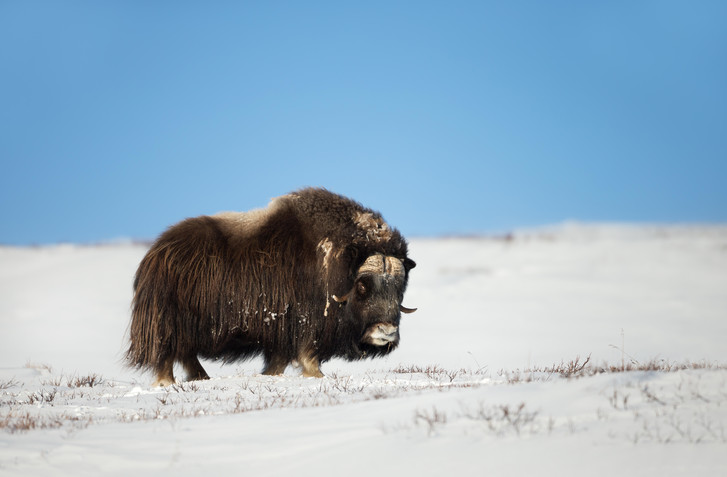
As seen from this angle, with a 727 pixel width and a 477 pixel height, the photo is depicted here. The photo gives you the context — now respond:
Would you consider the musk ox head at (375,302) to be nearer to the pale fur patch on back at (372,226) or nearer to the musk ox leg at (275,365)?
the pale fur patch on back at (372,226)

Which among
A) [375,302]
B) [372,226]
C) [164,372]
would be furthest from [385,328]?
[164,372]

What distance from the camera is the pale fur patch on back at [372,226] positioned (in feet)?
25.8

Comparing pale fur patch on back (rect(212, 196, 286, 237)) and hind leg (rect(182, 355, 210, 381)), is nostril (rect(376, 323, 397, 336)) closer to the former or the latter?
pale fur patch on back (rect(212, 196, 286, 237))

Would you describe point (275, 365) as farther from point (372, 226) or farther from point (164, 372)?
point (372, 226)

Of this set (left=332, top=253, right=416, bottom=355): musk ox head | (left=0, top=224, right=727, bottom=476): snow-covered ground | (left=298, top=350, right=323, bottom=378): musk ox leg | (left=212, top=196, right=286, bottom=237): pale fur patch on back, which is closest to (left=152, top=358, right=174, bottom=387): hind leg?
(left=0, top=224, right=727, bottom=476): snow-covered ground

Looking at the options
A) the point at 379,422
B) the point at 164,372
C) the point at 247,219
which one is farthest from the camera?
the point at 247,219

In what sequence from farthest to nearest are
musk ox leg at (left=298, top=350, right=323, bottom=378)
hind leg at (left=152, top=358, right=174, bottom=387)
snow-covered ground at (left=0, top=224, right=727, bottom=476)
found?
musk ox leg at (left=298, top=350, right=323, bottom=378) < hind leg at (left=152, top=358, right=174, bottom=387) < snow-covered ground at (left=0, top=224, right=727, bottom=476)

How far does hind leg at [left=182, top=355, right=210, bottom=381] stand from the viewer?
305 inches

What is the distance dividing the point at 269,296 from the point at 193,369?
1084mm

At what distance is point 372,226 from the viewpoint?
796 centimetres

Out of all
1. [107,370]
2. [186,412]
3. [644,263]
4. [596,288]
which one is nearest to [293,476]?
[186,412]

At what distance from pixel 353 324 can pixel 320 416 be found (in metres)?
3.15

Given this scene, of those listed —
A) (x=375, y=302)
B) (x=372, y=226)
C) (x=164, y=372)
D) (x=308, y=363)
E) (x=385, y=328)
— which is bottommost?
(x=164, y=372)

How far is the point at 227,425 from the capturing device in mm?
4496
